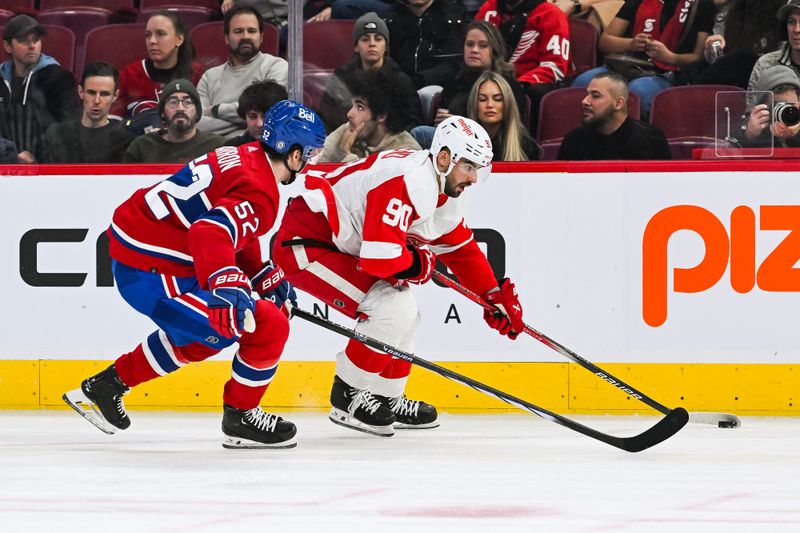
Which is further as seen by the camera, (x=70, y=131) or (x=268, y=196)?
(x=70, y=131)

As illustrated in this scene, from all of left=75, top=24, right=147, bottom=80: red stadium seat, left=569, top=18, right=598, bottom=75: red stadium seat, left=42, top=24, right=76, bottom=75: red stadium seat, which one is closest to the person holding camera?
left=569, top=18, right=598, bottom=75: red stadium seat

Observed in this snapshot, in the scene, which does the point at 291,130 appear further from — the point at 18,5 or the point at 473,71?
the point at 18,5

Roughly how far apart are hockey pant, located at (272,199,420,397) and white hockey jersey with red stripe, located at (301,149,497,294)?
7cm

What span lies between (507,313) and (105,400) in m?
1.40

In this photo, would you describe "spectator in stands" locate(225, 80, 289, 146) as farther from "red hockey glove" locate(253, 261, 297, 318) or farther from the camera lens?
the camera lens

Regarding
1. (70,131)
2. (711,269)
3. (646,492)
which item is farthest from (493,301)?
(70,131)

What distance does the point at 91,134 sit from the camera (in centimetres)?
527

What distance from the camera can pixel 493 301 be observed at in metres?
4.63

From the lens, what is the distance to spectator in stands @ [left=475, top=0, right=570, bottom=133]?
5277mm

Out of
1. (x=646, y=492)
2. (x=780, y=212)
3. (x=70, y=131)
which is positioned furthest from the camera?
(x=70, y=131)

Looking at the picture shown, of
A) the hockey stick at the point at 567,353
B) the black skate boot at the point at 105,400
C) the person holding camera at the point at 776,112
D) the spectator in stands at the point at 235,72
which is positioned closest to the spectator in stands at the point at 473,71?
the spectator in stands at the point at 235,72

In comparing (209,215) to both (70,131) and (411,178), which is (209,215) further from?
(70,131)

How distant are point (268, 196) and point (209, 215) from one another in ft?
0.68

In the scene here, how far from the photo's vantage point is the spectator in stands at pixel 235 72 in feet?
17.3
